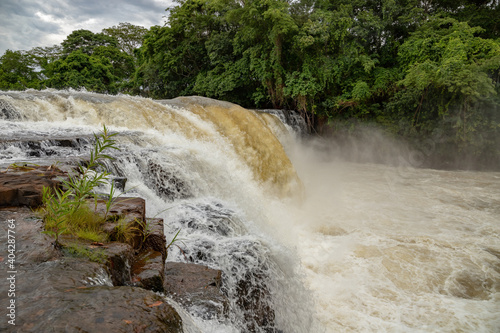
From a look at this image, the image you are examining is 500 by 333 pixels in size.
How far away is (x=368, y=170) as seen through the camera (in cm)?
1120

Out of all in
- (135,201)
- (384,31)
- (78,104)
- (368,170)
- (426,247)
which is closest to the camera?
(135,201)

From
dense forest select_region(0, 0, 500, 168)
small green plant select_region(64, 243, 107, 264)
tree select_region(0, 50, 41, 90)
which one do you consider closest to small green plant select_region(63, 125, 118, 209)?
small green plant select_region(64, 243, 107, 264)

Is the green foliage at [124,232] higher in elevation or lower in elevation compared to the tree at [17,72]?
lower

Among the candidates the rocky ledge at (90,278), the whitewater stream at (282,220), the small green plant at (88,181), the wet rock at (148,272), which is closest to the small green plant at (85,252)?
the rocky ledge at (90,278)

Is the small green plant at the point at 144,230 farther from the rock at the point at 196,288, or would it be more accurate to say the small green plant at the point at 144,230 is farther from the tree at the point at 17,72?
the tree at the point at 17,72

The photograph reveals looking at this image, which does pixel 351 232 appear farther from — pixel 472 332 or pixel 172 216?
pixel 172 216

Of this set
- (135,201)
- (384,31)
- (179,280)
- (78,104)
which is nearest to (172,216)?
(135,201)

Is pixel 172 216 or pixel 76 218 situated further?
pixel 172 216

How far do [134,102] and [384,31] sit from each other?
11197 mm

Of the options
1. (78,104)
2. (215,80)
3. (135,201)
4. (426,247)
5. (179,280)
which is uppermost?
(215,80)

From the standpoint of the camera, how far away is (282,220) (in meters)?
6.02

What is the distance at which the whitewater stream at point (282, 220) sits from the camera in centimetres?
313

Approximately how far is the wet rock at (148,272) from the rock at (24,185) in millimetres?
1034

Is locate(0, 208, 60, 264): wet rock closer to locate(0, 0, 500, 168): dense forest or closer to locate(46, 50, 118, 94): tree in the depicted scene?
locate(0, 0, 500, 168): dense forest
